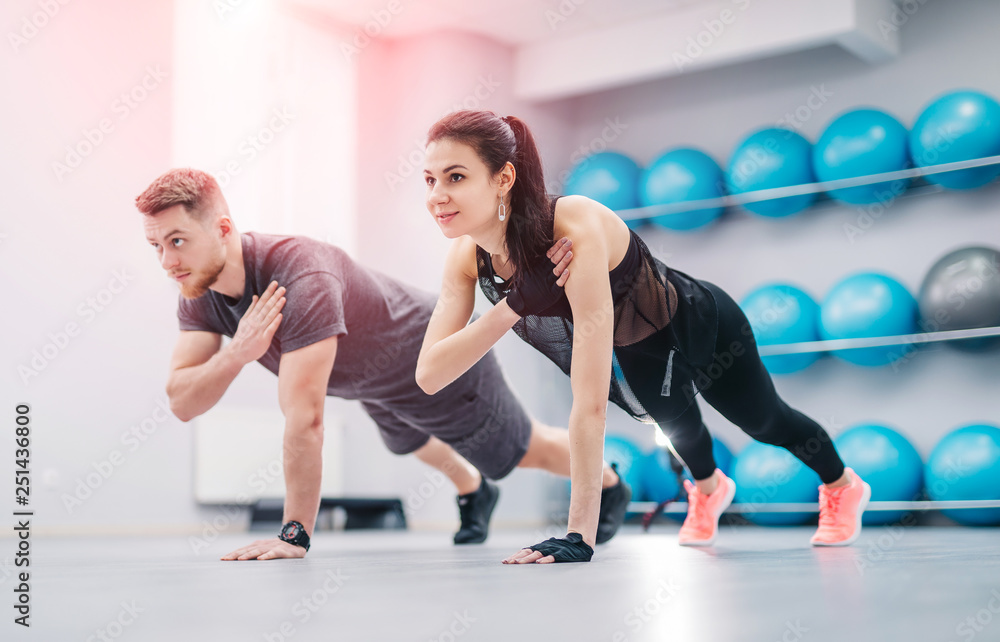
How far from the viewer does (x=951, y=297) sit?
4.09 metres

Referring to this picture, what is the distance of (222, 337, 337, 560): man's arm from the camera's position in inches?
83.7

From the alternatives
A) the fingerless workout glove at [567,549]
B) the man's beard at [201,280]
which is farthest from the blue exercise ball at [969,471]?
the man's beard at [201,280]

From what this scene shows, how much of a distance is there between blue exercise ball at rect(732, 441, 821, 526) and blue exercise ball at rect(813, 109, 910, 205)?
138cm

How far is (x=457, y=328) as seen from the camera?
200 cm

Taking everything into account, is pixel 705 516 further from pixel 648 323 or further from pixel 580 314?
pixel 580 314

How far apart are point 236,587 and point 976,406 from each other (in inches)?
168

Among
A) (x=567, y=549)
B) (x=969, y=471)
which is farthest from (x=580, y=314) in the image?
(x=969, y=471)

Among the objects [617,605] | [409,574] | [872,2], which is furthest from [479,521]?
[872,2]

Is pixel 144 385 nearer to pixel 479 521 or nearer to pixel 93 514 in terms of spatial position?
pixel 93 514

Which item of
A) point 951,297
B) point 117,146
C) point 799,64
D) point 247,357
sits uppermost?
point 799,64

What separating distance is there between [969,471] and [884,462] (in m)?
0.34


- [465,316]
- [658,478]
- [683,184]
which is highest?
[683,184]

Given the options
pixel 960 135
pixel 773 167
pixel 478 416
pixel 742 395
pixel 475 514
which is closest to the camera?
pixel 742 395

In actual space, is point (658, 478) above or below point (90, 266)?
below
